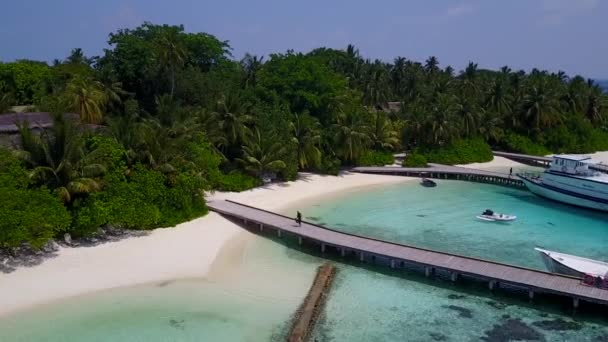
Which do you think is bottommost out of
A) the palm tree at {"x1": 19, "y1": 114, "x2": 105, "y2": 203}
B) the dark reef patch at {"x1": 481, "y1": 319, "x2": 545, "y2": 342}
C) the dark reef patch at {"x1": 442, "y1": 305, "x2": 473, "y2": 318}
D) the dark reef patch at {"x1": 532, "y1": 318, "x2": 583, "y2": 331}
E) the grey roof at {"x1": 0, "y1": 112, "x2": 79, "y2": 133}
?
the dark reef patch at {"x1": 532, "y1": 318, "x2": 583, "y2": 331}

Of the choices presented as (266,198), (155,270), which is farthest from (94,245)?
(266,198)

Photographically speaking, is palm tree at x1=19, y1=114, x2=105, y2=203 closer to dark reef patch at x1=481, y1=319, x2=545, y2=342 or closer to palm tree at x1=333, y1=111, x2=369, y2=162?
dark reef patch at x1=481, y1=319, x2=545, y2=342

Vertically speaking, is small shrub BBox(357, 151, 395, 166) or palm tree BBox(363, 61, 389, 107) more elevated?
palm tree BBox(363, 61, 389, 107)

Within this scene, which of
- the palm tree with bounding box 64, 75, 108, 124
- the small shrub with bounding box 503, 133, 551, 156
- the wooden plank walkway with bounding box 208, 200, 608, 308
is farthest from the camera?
the small shrub with bounding box 503, 133, 551, 156

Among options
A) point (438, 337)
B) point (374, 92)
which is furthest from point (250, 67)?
point (438, 337)

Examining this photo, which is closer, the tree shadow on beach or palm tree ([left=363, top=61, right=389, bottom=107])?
the tree shadow on beach

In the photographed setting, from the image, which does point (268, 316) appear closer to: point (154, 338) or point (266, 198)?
point (154, 338)

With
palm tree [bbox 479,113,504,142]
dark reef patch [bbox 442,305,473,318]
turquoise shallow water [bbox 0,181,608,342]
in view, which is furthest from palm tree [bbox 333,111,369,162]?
dark reef patch [bbox 442,305,473,318]
